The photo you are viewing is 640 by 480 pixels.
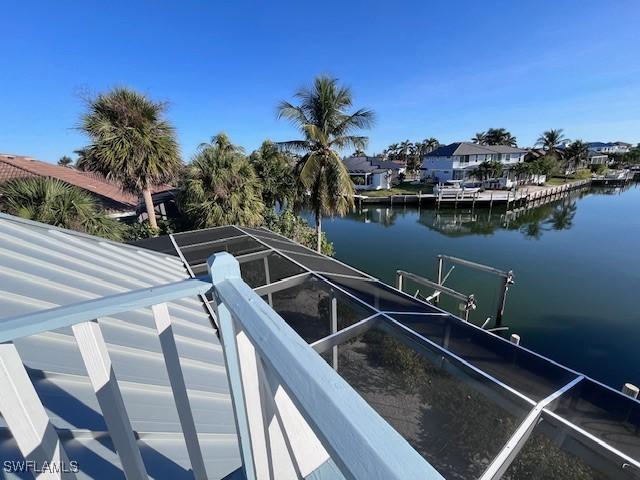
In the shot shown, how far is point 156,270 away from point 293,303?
2.21m

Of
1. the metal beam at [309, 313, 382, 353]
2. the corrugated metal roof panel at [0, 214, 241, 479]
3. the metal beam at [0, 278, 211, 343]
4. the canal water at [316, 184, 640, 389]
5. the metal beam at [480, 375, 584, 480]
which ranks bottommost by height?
the canal water at [316, 184, 640, 389]

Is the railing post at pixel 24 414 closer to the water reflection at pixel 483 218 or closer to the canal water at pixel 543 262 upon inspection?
the canal water at pixel 543 262

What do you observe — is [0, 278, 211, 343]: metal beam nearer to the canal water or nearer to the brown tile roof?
the canal water

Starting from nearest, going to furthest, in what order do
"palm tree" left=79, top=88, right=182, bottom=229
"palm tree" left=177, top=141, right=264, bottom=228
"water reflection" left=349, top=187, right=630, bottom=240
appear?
"palm tree" left=79, top=88, right=182, bottom=229, "palm tree" left=177, top=141, right=264, bottom=228, "water reflection" left=349, top=187, right=630, bottom=240

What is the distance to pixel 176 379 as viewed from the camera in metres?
1.03

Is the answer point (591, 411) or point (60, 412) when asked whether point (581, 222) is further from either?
point (60, 412)

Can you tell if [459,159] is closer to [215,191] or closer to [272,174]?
[272,174]

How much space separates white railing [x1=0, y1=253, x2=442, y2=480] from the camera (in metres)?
0.51

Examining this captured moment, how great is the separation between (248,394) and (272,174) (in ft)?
55.4

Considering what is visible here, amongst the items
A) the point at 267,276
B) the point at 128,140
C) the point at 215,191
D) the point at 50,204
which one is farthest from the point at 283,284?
the point at 128,140

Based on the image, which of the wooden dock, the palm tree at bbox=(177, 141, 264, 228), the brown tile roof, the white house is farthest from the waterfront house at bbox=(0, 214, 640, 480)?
the white house

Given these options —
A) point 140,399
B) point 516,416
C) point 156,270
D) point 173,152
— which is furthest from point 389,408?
point 173,152

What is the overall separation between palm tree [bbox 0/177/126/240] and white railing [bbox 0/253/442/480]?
28.4 feet

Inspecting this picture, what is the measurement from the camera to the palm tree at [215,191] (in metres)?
11.8
